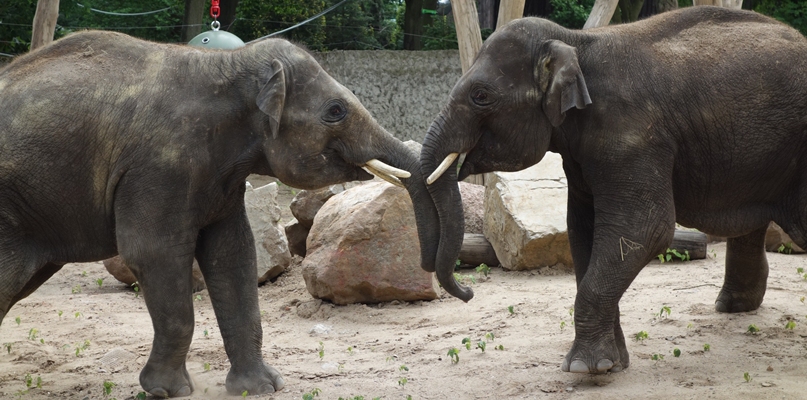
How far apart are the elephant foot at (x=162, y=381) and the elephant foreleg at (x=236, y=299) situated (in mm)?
337

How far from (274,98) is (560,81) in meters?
1.53

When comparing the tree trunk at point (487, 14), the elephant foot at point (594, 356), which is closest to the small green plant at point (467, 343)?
the elephant foot at point (594, 356)

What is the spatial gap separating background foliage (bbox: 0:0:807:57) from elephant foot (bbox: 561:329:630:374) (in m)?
12.4

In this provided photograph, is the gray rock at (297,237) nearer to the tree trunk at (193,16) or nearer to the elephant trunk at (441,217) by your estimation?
the elephant trunk at (441,217)

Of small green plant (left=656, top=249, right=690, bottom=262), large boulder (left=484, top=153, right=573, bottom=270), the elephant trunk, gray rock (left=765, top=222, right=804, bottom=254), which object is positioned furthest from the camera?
gray rock (left=765, top=222, right=804, bottom=254)

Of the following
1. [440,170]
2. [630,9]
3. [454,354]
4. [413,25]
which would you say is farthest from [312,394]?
[413,25]

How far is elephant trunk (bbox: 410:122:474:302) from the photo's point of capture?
545 cm

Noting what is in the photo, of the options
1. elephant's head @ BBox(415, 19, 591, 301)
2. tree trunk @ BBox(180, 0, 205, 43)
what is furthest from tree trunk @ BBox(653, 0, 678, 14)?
elephant's head @ BBox(415, 19, 591, 301)

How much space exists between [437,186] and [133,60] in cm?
186

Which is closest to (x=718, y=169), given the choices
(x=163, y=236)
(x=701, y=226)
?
(x=701, y=226)

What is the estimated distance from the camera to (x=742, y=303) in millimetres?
6941

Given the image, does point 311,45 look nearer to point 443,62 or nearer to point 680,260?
point 443,62

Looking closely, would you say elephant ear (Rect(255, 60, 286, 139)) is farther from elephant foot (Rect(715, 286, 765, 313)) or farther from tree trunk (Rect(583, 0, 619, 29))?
→ tree trunk (Rect(583, 0, 619, 29))

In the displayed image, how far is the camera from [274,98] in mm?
5289
